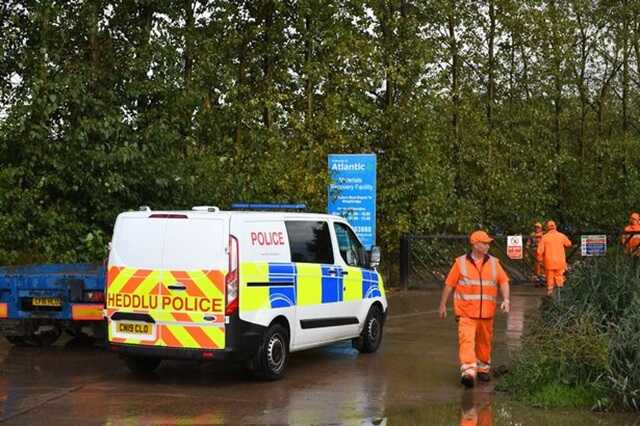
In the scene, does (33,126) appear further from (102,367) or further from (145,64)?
(102,367)

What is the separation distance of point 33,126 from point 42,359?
223 inches

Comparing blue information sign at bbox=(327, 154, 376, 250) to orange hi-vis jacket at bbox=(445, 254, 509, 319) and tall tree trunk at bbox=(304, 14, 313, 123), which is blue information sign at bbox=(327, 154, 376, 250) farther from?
orange hi-vis jacket at bbox=(445, 254, 509, 319)

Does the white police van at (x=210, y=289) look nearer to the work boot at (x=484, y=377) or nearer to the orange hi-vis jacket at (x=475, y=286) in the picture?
the orange hi-vis jacket at (x=475, y=286)

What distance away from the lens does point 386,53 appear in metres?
23.7

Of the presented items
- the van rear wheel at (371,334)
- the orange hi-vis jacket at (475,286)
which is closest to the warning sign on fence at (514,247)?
the van rear wheel at (371,334)

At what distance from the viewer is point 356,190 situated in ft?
66.2

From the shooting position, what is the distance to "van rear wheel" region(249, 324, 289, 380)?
388 inches

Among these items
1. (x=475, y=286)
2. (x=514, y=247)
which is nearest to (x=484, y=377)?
(x=475, y=286)

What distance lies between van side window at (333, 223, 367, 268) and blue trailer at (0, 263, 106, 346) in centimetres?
310

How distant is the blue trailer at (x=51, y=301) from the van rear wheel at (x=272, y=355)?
9.24ft

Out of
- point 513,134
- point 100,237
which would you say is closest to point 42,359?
point 100,237

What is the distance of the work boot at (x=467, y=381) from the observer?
9672mm

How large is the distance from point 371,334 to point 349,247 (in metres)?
1.30

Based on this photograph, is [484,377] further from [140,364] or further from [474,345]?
[140,364]
